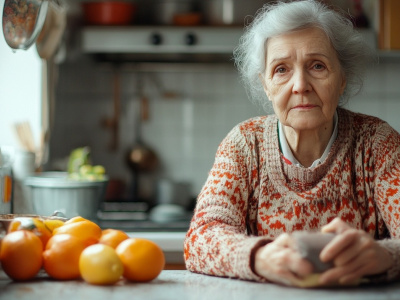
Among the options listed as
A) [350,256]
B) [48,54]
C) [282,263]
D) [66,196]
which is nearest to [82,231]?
[282,263]

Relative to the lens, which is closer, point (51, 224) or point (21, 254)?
point (21, 254)

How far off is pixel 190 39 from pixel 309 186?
1631mm

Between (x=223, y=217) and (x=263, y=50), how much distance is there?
479 millimetres

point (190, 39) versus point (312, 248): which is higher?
point (190, 39)

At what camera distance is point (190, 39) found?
3.02m

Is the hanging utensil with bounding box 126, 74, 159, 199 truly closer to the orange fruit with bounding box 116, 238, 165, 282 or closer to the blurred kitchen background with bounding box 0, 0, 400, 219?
the blurred kitchen background with bounding box 0, 0, 400, 219

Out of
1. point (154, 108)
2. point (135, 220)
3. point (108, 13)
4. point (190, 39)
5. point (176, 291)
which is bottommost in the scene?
point (135, 220)

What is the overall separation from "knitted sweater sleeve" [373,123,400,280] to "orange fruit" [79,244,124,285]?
27.6 inches

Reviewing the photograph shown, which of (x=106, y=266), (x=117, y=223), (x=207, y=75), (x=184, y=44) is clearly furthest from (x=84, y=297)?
(x=207, y=75)

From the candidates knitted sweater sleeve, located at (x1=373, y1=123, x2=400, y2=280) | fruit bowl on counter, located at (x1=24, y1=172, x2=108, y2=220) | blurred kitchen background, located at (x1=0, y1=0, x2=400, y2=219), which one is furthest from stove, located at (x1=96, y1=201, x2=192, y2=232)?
knitted sweater sleeve, located at (x1=373, y1=123, x2=400, y2=280)

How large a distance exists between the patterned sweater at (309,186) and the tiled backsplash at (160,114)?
1.95m

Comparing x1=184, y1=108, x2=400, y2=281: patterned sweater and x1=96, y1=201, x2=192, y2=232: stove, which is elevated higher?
x1=184, y1=108, x2=400, y2=281: patterned sweater

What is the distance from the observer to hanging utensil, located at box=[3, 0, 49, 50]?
1.72 metres

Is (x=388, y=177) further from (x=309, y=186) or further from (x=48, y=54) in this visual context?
(x=48, y=54)
